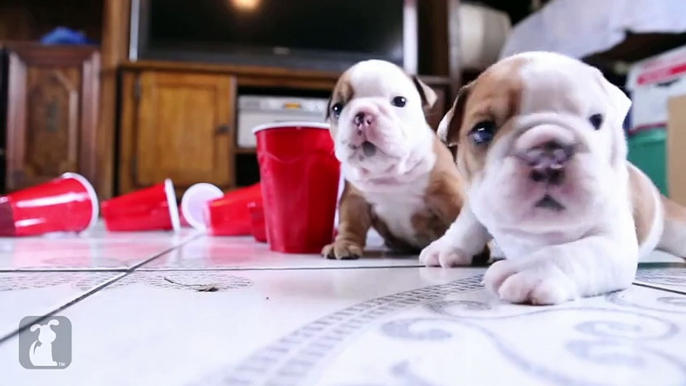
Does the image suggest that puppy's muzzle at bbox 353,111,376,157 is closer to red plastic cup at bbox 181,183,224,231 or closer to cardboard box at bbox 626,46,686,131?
red plastic cup at bbox 181,183,224,231

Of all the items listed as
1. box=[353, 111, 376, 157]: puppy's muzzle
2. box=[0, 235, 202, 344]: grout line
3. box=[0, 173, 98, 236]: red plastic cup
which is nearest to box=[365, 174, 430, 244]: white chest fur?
box=[353, 111, 376, 157]: puppy's muzzle

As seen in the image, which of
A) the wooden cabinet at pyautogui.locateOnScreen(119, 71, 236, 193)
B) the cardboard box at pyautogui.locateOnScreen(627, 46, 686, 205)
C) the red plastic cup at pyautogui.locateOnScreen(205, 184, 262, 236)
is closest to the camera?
the red plastic cup at pyautogui.locateOnScreen(205, 184, 262, 236)

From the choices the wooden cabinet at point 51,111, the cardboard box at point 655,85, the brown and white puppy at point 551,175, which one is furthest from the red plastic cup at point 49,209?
the cardboard box at point 655,85

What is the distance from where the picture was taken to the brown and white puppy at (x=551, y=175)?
467mm

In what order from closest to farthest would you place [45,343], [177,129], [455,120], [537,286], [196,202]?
[45,343], [537,286], [455,120], [196,202], [177,129]

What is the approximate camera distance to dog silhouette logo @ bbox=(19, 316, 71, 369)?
0.31 m

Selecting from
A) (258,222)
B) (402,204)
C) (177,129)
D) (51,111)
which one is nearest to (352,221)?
(402,204)

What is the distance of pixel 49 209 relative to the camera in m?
1.22

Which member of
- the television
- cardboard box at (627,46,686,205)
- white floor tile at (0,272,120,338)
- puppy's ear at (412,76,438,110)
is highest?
the television

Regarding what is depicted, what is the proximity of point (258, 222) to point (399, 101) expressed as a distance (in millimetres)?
433

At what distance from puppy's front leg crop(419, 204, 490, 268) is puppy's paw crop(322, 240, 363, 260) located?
127mm

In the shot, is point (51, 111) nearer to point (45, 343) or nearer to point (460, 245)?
point (460, 245)

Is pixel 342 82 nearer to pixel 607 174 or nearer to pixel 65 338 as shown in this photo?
pixel 607 174

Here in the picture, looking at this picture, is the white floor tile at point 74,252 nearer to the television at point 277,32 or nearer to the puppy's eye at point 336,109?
the puppy's eye at point 336,109
